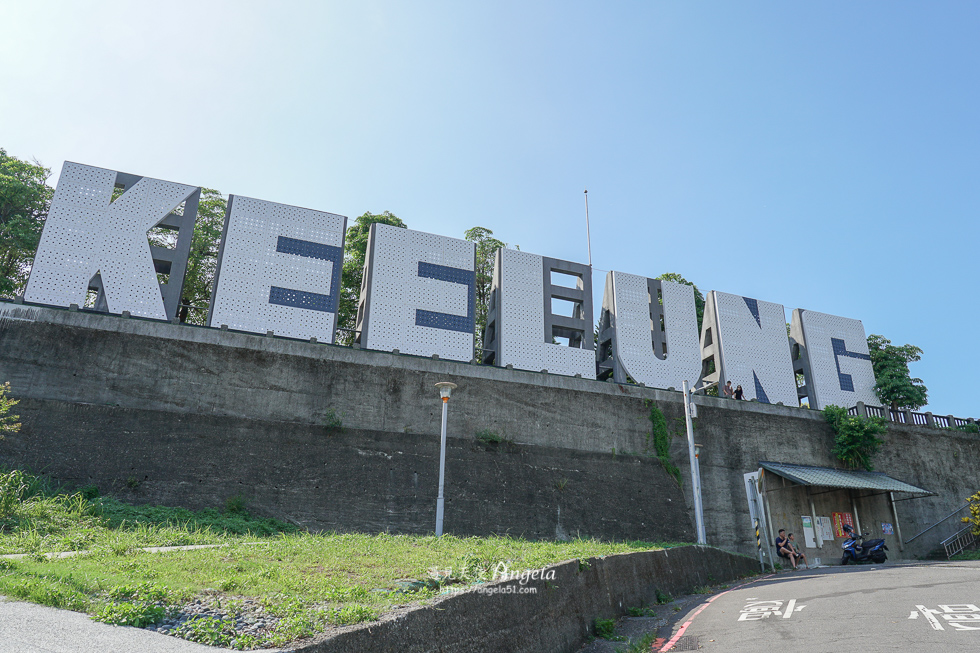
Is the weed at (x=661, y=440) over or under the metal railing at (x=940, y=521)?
over

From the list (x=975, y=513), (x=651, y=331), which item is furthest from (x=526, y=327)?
(x=975, y=513)

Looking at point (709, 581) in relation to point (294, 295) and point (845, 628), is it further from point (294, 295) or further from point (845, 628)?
point (294, 295)

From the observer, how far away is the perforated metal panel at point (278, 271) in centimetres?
2173

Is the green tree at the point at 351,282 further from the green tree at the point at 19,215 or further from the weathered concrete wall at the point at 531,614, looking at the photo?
the weathered concrete wall at the point at 531,614

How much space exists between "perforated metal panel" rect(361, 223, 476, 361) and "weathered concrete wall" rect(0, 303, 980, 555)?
0.96 m

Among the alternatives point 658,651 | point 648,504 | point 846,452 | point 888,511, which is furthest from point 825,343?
point 658,651

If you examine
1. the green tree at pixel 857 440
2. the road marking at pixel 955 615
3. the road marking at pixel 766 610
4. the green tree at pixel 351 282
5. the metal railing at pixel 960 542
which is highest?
the green tree at pixel 351 282

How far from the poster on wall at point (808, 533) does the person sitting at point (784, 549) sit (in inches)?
129

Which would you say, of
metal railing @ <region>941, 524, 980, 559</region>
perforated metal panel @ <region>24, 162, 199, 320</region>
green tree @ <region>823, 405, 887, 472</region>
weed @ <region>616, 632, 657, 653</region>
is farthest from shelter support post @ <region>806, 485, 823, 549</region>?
perforated metal panel @ <region>24, 162, 199, 320</region>

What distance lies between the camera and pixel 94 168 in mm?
22188

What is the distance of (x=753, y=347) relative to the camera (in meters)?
29.2

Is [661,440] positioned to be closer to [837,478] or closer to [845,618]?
[837,478]

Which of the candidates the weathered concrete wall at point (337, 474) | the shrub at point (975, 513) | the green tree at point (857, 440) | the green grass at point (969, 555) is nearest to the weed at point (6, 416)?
the weathered concrete wall at point (337, 474)

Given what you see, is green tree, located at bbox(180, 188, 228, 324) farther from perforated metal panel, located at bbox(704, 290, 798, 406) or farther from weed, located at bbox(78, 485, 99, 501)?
perforated metal panel, located at bbox(704, 290, 798, 406)
